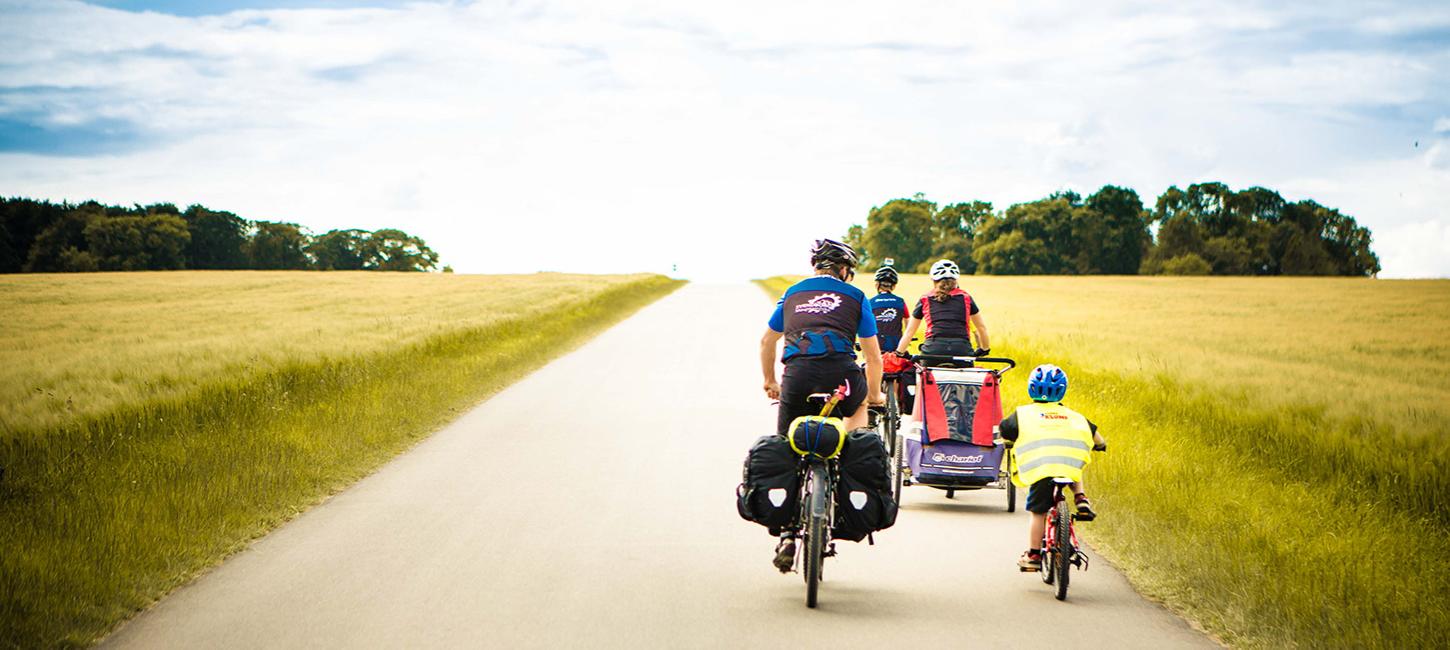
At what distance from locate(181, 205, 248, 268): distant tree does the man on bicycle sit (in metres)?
96.6

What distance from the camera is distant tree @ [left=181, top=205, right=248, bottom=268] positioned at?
94000 mm

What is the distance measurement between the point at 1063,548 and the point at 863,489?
46.3 inches

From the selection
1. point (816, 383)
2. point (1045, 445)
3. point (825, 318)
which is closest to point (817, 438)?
point (816, 383)

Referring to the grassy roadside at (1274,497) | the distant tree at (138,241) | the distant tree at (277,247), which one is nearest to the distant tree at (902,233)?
the distant tree at (277,247)

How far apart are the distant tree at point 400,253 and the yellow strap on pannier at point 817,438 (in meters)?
117

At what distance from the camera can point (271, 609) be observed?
230 inches

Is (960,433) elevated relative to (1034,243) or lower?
lower

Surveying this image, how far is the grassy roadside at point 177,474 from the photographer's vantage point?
599cm

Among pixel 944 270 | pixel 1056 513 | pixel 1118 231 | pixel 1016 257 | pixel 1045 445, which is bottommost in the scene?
pixel 1056 513

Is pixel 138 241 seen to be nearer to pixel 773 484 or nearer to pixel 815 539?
pixel 773 484

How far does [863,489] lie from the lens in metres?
6.25

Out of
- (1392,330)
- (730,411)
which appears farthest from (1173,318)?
(730,411)

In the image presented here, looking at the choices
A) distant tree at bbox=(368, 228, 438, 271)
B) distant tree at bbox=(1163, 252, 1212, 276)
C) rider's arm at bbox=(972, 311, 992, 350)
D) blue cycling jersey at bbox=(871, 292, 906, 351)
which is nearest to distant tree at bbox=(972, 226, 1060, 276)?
distant tree at bbox=(1163, 252, 1212, 276)

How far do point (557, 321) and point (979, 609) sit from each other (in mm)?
25083
